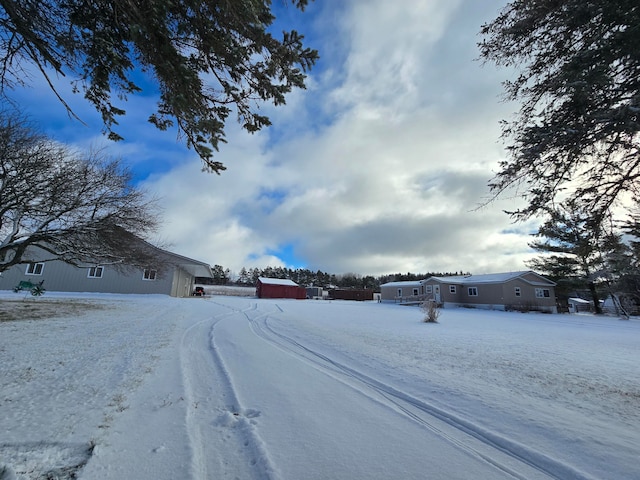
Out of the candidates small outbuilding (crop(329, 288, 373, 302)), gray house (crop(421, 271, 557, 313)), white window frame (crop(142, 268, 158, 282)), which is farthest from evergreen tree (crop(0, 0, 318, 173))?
small outbuilding (crop(329, 288, 373, 302))

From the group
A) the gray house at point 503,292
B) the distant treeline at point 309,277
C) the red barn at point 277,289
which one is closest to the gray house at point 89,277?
the red barn at point 277,289

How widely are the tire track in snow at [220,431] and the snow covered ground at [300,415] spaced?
0.02 m

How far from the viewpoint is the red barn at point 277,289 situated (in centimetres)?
4856

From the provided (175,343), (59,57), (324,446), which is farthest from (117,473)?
(175,343)

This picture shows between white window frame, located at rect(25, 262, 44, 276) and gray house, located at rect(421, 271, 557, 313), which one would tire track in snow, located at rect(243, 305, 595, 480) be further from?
gray house, located at rect(421, 271, 557, 313)

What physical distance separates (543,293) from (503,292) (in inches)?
218

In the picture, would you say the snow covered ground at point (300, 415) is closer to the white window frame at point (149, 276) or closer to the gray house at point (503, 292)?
the white window frame at point (149, 276)

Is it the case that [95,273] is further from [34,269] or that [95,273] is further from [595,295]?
[595,295]

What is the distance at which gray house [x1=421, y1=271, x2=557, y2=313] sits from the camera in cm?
3127

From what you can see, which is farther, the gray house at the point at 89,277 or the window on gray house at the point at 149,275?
the window on gray house at the point at 149,275

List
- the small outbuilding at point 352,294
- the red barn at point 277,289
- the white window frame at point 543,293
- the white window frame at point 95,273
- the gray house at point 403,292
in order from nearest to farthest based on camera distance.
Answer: the white window frame at point 95,273 → the white window frame at point 543,293 → the gray house at point 403,292 → the red barn at point 277,289 → the small outbuilding at point 352,294

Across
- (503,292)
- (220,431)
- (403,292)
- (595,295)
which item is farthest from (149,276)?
(595,295)

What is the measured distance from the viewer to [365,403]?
3.62 meters

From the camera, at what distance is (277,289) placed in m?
50.0
